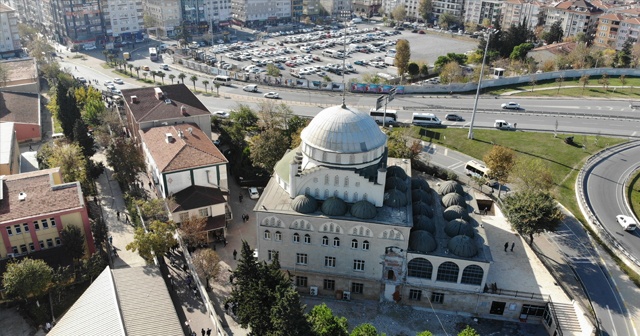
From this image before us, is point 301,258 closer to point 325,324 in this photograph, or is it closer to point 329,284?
point 329,284

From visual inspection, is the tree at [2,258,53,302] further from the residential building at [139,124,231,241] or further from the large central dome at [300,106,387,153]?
the large central dome at [300,106,387,153]

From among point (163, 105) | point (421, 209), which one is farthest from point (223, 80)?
point (421, 209)

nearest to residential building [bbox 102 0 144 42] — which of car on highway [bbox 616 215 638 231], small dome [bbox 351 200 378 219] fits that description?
small dome [bbox 351 200 378 219]

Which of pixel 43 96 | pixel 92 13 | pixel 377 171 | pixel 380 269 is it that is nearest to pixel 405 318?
pixel 380 269

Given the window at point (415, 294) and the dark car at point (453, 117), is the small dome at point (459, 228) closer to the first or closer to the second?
the window at point (415, 294)

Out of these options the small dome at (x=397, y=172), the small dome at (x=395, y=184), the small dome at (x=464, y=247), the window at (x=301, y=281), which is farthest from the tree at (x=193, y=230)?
the small dome at (x=464, y=247)
